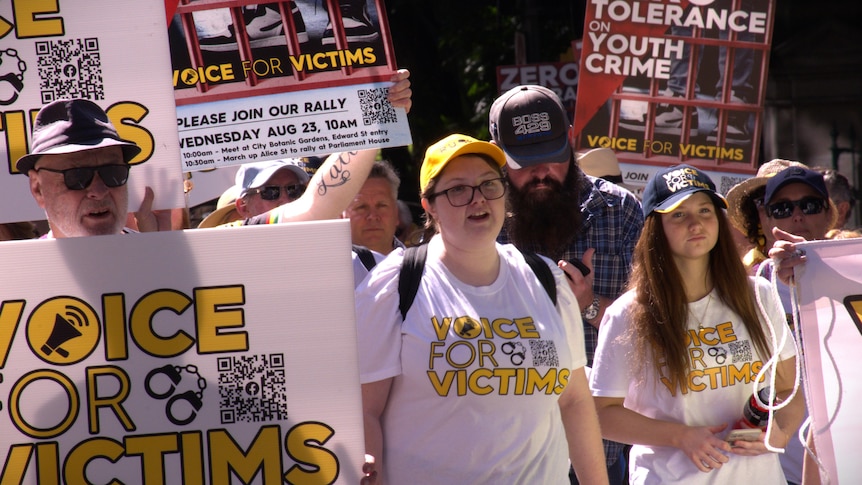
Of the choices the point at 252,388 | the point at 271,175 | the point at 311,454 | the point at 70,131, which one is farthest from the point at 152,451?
the point at 271,175

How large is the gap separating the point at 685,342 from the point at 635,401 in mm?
278

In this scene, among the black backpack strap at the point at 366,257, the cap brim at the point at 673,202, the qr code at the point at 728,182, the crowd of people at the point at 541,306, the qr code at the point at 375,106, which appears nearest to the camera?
the crowd of people at the point at 541,306

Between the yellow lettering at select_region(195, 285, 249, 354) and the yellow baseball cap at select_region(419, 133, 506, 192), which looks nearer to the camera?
the yellow lettering at select_region(195, 285, 249, 354)

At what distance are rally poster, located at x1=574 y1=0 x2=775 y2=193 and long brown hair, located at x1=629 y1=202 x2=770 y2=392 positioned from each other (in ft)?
7.80

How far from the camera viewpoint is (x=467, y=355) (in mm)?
3738

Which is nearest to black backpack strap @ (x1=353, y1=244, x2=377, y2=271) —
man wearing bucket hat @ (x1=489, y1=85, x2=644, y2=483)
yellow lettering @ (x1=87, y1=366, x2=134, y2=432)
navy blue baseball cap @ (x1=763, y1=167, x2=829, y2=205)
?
man wearing bucket hat @ (x1=489, y1=85, x2=644, y2=483)

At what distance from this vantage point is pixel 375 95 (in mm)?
4719

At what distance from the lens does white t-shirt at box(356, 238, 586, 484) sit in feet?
12.2

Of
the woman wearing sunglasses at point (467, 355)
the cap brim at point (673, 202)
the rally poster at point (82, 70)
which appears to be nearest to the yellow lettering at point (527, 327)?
the woman wearing sunglasses at point (467, 355)

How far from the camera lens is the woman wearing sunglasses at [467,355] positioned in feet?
12.2

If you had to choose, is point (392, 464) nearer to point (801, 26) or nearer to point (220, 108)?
point (220, 108)

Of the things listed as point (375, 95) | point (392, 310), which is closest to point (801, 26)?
point (375, 95)

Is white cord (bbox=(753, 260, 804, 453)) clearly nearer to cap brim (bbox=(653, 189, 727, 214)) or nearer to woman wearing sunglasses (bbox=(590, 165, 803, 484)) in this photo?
woman wearing sunglasses (bbox=(590, 165, 803, 484))

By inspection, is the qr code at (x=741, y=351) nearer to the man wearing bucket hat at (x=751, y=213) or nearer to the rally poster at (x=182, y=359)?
the man wearing bucket hat at (x=751, y=213)
